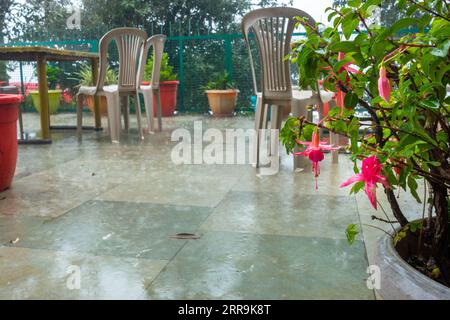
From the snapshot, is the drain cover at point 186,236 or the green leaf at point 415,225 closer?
the green leaf at point 415,225

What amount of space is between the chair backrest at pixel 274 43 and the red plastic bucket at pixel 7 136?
1518 millimetres

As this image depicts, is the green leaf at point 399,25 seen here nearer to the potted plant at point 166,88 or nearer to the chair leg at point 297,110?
the chair leg at point 297,110

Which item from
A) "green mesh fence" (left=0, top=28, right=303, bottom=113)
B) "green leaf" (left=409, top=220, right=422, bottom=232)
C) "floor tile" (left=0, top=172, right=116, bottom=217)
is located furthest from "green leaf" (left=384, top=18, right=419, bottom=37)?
"green mesh fence" (left=0, top=28, right=303, bottom=113)

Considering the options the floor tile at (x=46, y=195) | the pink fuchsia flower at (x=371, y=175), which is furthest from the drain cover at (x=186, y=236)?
the pink fuchsia flower at (x=371, y=175)

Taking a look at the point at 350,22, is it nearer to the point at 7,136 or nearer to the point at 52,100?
the point at 7,136

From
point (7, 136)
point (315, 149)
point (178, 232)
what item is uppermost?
point (315, 149)

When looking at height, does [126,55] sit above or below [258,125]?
above

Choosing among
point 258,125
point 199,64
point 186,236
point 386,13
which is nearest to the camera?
point 186,236

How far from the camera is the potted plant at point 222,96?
694 cm

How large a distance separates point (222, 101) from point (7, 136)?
4622 mm

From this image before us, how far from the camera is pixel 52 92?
7750 mm

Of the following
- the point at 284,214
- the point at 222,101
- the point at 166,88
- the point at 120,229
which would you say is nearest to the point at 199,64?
the point at 166,88

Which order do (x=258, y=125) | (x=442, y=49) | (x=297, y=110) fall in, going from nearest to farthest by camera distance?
(x=442, y=49) → (x=297, y=110) → (x=258, y=125)
